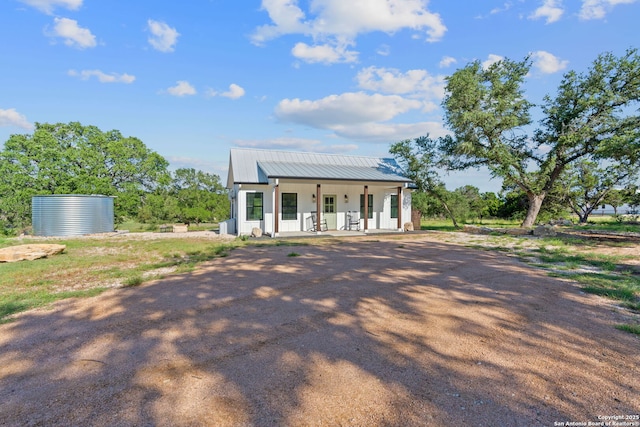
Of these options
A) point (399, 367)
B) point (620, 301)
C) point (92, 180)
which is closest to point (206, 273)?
point (399, 367)

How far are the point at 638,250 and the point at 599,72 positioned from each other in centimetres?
1087

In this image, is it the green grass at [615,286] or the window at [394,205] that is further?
the window at [394,205]

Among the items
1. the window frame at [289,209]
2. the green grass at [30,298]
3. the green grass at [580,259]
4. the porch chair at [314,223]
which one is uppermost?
the window frame at [289,209]

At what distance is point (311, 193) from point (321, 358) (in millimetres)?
13461

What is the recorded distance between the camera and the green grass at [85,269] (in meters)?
5.12

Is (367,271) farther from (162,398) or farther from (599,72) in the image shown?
(599,72)

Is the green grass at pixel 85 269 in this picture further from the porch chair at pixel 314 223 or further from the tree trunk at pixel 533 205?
the tree trunk at pixel 533 205

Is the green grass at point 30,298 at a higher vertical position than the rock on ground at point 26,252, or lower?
lower

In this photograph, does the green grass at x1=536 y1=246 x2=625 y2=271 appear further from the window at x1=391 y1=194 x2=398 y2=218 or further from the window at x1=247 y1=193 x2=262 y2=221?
the window at x1=247 y1=193 x2=262 y2=221

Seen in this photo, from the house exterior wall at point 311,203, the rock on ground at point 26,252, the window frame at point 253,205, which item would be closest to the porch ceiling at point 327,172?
the house exterior wall at point 311,203

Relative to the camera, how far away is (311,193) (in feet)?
52.9

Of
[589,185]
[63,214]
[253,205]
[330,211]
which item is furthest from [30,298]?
[589,185]

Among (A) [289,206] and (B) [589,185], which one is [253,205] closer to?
(A) [289,206]

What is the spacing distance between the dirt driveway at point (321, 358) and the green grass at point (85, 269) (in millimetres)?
741
